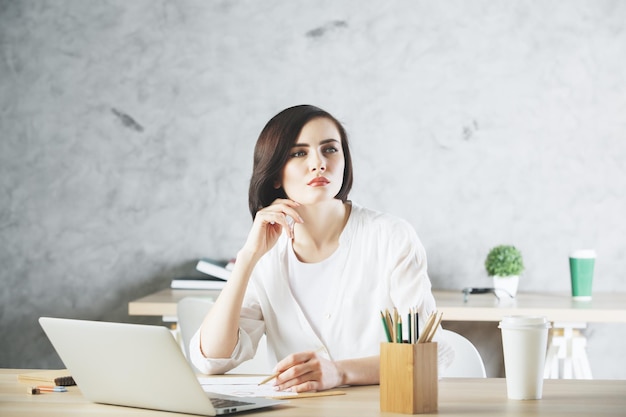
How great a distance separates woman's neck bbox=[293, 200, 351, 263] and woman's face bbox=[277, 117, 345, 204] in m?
0.06

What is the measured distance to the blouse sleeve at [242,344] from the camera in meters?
1.78

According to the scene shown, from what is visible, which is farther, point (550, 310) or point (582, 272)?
point (582, 272)

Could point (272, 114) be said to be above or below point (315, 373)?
above

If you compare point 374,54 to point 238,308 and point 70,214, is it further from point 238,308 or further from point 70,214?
point 238,308

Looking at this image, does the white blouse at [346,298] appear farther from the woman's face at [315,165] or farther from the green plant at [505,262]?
the green plant at [505,262]

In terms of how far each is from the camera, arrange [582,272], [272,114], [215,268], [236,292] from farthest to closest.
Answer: [272,114] → [215,268] → [582,272] → [236,292]

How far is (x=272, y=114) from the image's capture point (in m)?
3.57

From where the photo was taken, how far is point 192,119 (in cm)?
359

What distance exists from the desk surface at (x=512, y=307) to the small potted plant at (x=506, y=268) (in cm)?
5

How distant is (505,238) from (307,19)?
1208 mm

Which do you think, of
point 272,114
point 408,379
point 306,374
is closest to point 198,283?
point 272,114

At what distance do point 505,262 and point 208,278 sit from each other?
1.15m

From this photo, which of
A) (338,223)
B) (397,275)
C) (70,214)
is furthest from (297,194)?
(70,214)

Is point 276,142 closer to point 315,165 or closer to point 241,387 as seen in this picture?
point 315,165
